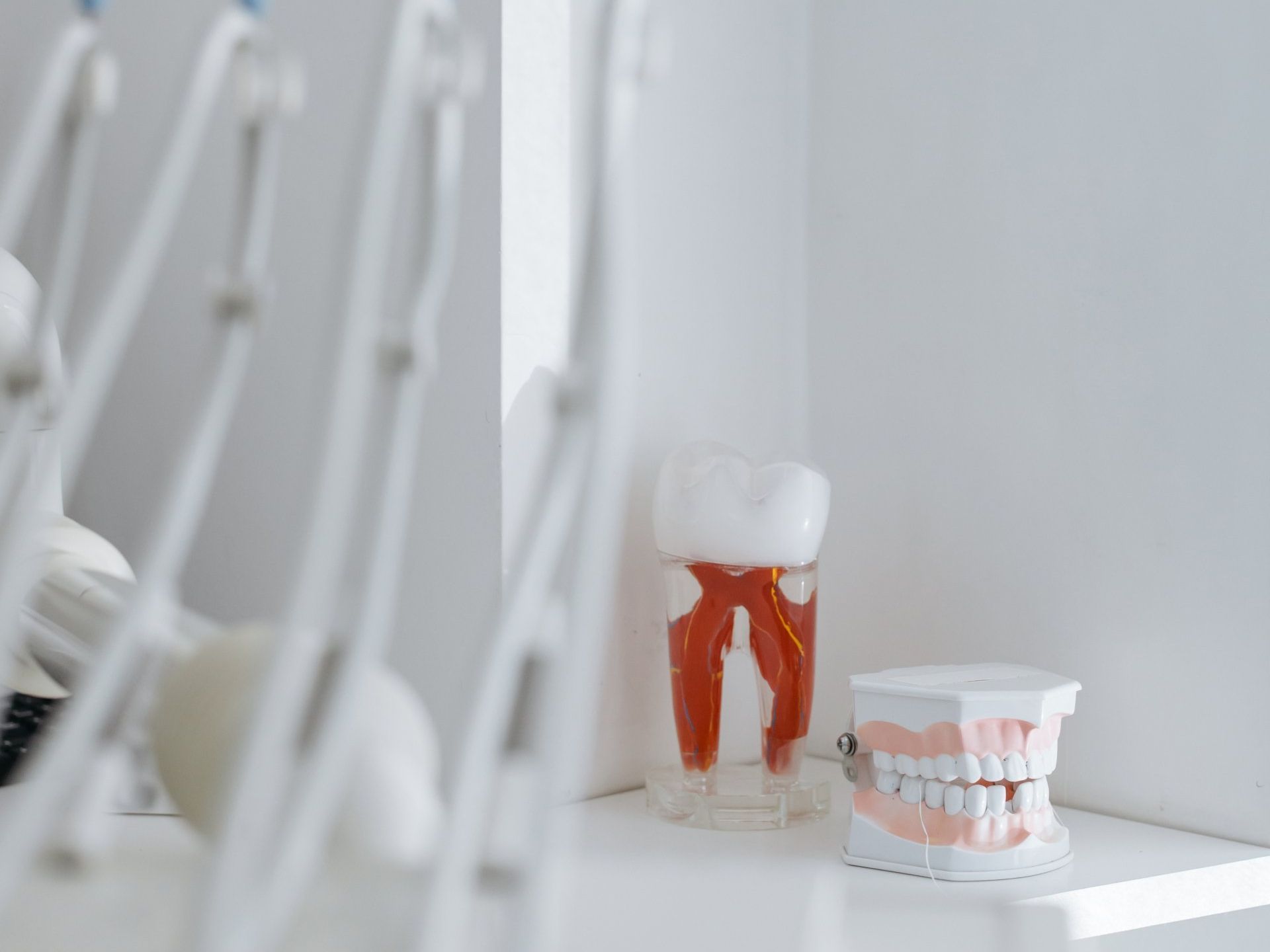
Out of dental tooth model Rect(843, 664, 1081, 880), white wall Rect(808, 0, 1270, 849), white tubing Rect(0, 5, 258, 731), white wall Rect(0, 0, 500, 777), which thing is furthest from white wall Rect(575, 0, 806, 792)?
white tubing Rect(0, 5, 258, 731)

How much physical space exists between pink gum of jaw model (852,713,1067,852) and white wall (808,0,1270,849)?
0.16m

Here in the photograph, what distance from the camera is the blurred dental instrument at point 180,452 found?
214 millimetres

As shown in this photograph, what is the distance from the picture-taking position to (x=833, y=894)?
2.74ft

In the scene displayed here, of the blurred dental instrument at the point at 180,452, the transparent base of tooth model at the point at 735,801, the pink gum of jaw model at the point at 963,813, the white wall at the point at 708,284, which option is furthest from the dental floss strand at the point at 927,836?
the blurred dental instrument at the point at 180,452

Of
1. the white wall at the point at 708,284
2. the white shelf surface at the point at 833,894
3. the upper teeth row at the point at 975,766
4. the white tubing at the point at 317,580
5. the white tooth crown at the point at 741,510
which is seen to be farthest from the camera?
the white wall at the point at 708,284

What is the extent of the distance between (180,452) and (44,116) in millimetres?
99

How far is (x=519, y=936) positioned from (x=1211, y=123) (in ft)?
3.17

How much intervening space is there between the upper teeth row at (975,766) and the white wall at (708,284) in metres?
0.31

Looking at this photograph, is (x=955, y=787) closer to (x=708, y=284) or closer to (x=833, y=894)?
(x=833, y=894)

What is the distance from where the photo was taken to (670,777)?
1.06 metres

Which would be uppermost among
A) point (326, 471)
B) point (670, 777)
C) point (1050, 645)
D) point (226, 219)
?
point (226, 219)

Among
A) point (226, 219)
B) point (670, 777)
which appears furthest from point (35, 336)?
point (226, 219)

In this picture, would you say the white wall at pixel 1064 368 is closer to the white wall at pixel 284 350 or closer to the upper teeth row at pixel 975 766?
the upper teeth row at pixel 975 766

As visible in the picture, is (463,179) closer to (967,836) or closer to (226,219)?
(226,219)
